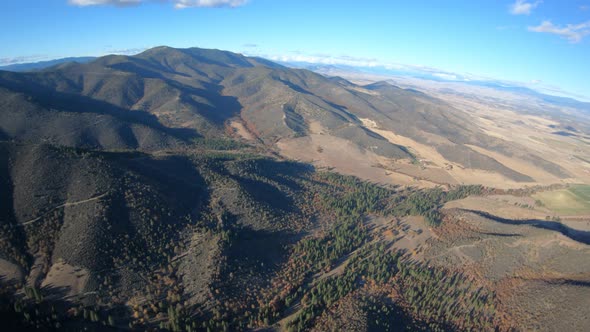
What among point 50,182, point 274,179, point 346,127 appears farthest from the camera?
point 346,127

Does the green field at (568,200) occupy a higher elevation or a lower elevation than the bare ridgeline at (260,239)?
lower

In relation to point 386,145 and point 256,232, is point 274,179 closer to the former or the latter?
point 256,232

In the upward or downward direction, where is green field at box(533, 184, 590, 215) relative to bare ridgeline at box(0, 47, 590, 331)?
downward

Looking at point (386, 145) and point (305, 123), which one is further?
point (305, 123)

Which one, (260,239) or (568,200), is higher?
(260,239)

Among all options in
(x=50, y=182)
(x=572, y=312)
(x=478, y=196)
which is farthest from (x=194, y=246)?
(x=478, y=196)

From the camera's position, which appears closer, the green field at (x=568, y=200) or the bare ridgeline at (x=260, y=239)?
the bare ridgeline at (x=260, y=239)

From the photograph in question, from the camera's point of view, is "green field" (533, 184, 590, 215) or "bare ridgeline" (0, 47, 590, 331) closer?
"bare ridgeline" (0, 47, 590, 331)

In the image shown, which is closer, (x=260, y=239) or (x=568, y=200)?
(x=260, y=239)
